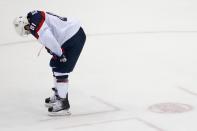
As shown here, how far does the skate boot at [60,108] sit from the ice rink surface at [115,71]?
6 centimetres

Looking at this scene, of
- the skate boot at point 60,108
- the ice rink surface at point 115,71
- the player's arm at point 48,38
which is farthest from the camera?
the skate boot at point 60,108

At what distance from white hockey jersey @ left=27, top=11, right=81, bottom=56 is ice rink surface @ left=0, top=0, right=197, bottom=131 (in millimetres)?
611

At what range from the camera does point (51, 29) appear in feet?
15.6

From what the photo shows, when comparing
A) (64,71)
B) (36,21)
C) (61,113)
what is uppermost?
(36,21)

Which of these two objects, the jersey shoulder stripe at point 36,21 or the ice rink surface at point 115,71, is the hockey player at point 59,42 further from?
the ice rink surface at point 115,71

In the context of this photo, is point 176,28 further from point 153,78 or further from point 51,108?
point 51,108

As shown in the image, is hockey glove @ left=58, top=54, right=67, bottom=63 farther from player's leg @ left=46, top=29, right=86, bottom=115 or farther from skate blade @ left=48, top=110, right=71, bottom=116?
skate blade @ left=48, top=110, right=71, bottom=116

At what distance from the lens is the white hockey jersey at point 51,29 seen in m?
4.56

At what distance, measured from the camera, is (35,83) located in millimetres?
5844

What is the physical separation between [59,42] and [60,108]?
534mm

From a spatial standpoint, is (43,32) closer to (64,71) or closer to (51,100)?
(64,71)

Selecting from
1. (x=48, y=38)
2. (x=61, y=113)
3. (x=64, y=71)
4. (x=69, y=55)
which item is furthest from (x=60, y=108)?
(x=48, y=38)

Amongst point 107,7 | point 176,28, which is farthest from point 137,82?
point 107,7

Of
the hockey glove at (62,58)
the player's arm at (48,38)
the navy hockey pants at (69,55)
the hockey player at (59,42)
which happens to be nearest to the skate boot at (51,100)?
the hockey player at (59,42)
